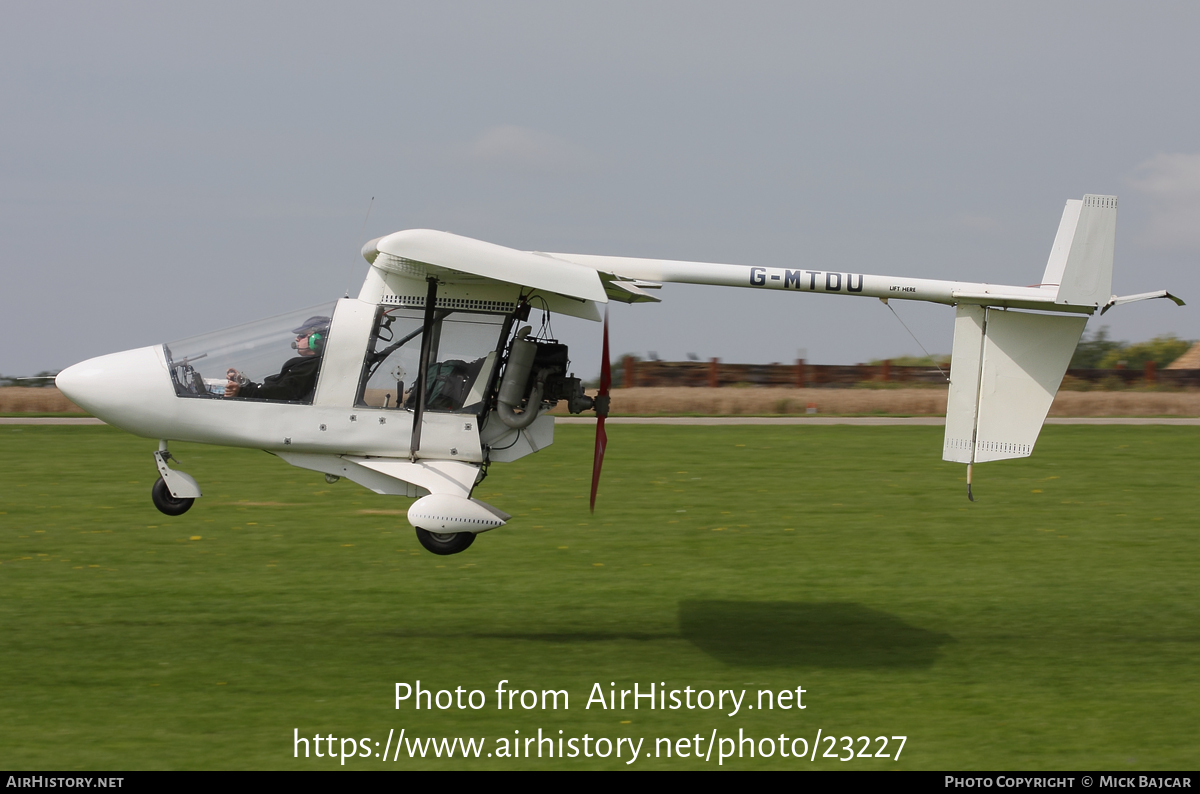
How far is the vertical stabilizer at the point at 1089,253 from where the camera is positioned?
10680 millimetres

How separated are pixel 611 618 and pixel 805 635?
7.33 feet

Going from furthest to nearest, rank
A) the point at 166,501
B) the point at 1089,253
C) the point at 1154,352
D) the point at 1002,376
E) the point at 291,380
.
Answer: the point at 1154,352 → the point at 1002,376 → the point at 166,501 → the point at 1089,253 → the point at 291,380

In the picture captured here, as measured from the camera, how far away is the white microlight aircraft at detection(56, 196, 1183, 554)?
34.6 ft

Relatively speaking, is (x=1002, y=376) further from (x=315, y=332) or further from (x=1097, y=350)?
(x=1097, y=350)

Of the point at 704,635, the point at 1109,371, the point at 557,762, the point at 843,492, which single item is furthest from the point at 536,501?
the point at 1109,371

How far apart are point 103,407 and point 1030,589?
11.6 metres

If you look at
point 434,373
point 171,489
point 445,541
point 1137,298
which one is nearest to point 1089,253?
point 1137,298

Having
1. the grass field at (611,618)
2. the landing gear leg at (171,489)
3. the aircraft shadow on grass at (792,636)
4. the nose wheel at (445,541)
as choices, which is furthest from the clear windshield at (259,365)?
the aircraft shadow on grass at (792,636)

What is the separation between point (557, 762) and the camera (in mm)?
8938

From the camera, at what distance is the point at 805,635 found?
1254 cm

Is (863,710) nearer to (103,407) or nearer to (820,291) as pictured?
(820,291)

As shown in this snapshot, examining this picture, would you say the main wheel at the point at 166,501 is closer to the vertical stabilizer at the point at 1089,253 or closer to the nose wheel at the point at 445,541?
the nose wheel at the point at 445,541

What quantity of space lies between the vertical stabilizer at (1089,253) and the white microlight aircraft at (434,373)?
14 millimetres

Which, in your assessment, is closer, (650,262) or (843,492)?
(650,262)
